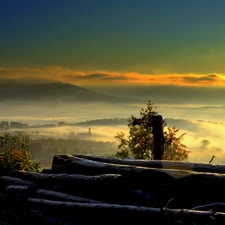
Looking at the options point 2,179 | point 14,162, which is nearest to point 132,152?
point 14,162

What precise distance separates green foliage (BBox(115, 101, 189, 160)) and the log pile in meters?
20.8

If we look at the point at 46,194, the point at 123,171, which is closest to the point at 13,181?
the point at 46,194

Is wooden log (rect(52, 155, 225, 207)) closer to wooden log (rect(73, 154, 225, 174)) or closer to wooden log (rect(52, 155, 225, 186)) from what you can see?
wooden log (rect(52, 155, 225, 186))

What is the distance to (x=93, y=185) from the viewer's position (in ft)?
36.4

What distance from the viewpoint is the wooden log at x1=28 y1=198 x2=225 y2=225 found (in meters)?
8.98

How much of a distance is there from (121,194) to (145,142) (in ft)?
79.7

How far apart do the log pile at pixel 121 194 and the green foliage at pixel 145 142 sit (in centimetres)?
2082

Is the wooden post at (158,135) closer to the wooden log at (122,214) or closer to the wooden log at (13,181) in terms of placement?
the wooden log at (13,181)

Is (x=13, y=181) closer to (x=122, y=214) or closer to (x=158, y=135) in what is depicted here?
(x=122, y=214)

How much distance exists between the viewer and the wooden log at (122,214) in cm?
898

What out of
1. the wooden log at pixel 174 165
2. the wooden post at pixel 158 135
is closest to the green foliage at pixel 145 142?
the wooden post at pixel 158 135

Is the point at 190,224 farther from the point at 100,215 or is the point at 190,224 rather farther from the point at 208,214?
the point at 100,215

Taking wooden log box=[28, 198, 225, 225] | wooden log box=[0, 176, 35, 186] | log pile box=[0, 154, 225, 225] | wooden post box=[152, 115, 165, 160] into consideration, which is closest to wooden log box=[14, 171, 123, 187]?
log pile box=[0, 154, 225, 225]

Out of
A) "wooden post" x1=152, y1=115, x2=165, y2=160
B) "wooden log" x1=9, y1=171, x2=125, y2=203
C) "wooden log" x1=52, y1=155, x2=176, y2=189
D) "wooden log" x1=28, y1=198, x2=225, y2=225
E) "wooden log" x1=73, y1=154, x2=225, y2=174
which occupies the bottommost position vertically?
"wooden log" x1=28, y1=198, x2=225, y2=225
